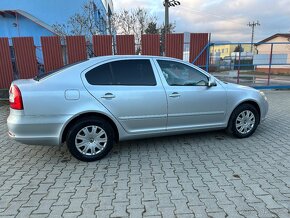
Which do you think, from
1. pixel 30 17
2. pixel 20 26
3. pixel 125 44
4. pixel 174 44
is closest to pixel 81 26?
pixel 30 17

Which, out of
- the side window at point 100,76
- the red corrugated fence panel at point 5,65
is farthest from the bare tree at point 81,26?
the side window at point 100,76

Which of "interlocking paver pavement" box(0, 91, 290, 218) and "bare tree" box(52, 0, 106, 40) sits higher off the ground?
"bare tree" box(52, 0, 106, 40)

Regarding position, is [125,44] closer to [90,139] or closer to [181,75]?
[181,75]

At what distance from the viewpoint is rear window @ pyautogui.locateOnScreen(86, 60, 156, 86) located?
383cm

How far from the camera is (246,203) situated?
280 cm

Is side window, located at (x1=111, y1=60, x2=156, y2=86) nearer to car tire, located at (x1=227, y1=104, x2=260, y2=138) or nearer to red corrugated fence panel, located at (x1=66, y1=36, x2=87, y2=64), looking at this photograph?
car tire, located at (x1=227, y1=104, x2=260, y2=138)

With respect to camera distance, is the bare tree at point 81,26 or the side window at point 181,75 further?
the bare tree at point 81,26

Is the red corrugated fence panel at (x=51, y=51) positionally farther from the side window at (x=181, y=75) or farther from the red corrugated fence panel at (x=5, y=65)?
the side window at (x=181, y=75)

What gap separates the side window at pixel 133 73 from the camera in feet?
13.0

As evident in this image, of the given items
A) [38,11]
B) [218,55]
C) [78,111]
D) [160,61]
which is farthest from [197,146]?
[38,11]

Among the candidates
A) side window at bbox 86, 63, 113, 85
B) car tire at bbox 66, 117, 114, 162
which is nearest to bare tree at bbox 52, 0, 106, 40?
side window at bbox 86, 63, 113, 85

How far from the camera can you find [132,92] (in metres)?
3.91

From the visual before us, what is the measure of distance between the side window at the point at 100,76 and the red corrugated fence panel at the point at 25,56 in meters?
5.94

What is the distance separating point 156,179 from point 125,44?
6771mm
